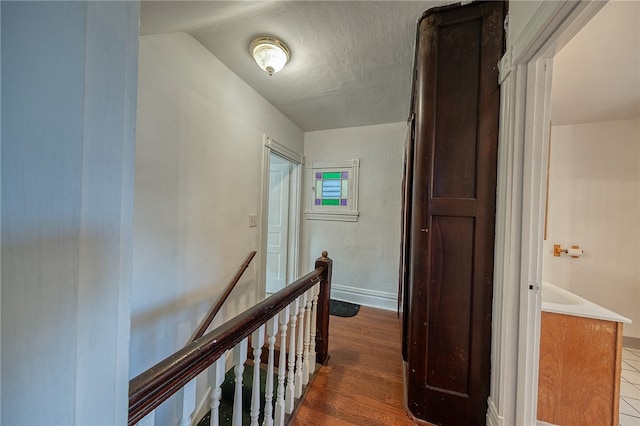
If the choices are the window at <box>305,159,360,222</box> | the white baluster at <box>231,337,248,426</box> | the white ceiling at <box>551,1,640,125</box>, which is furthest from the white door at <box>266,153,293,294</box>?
the white ceiling at <box>551,1,640,125</box>

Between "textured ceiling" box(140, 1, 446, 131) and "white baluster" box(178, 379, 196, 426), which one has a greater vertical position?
"textured ceiling" box(140, 1, 446, 131)

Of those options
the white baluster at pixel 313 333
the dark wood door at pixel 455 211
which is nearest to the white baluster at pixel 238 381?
the white baluster at pixel 313 333

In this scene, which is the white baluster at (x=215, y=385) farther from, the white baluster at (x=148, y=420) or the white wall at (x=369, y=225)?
the white wall at (x=369, y=225)

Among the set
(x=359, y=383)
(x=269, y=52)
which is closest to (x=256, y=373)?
(x=359, y=383)

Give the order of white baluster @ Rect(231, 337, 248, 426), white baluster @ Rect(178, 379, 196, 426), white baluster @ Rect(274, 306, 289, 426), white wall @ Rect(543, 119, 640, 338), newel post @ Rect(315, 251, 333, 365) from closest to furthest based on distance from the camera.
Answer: white baluster @ Rect(178, 379, 196, 426) < white baluster @ Rect(231, 337, 248, 426) < white baluster @ Rect(274, 306, 289, 426) < newel post @ Rect(315, 251, 333, 365) < white wall @ Rect(543, 119, 640, 338)

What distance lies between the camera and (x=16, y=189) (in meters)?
0.24

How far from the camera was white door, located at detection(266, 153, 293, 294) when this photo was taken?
3393 mm

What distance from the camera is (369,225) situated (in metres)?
3.17

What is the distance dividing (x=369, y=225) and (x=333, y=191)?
69 cm

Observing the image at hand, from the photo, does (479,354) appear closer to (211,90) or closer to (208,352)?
(208,352)

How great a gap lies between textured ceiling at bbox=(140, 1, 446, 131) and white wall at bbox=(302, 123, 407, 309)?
582mm

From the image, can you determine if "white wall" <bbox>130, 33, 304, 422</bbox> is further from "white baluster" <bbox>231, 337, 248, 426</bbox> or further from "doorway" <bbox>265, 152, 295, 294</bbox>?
"doorway" <bbox>265, 152, 295, 294</bbox>

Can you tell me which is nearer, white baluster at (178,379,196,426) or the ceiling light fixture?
white baluster at (178,379,196,426)

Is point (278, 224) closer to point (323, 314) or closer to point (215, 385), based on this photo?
point (323, 314)
